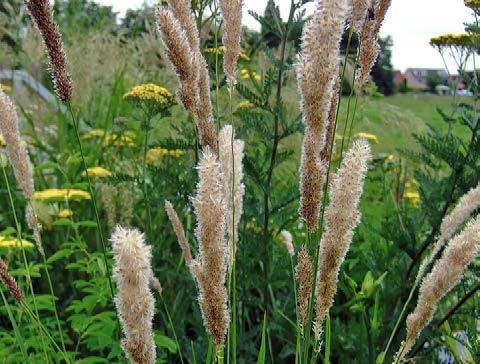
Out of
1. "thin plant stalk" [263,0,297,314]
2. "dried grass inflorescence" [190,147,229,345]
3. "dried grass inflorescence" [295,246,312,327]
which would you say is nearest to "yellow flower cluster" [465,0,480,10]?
"thin plant stalk" [263,0,297,314]

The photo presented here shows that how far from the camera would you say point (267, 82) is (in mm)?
2621

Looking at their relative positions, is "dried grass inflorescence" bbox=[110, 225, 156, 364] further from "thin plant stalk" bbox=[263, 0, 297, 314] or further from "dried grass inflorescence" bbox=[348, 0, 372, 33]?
"thin plant stalk" bbox=[263, 0, 297, 314]

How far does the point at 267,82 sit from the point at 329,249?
154 centimetres

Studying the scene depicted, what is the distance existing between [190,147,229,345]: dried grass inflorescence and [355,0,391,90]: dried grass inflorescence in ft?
1.40

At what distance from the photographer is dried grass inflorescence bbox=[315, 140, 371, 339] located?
1.11 metres

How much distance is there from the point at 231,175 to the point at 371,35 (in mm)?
379

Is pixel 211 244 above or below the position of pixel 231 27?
below

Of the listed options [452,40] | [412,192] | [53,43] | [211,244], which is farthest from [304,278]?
[412,192]

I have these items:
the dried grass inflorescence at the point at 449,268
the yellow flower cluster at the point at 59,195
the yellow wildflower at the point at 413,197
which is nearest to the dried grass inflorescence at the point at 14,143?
the dried grass inflorescence at the point at 449,268

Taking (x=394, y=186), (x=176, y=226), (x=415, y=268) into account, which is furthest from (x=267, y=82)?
(x=394, y=186)

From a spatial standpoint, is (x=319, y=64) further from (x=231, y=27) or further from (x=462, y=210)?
(x=462, y=210)

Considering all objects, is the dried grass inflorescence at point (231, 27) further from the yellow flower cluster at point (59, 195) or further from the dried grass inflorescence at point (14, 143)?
the yellow flower cluster at point (59, 195)

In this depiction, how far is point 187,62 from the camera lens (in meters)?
1.23

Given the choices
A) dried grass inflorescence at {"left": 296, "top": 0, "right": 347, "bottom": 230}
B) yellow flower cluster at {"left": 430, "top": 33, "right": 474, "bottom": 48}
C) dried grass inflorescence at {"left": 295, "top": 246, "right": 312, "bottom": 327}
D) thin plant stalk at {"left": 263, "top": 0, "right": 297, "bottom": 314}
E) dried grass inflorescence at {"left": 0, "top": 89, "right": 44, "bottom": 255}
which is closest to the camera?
dried grass inflorescence at {"left": 296, "top": 0, "right": 347, "bottom": 230}
